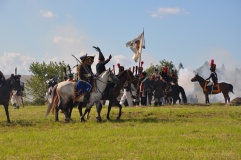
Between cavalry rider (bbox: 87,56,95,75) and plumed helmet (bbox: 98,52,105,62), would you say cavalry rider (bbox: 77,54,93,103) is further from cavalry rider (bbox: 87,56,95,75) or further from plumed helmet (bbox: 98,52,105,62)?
plumed helmet (bbox: 98,52,105,62)

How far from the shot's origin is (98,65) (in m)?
19.9

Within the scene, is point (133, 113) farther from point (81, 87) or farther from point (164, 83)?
point (164, 83)

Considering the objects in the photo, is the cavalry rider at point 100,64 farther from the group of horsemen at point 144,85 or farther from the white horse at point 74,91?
the white horse at point 74,91

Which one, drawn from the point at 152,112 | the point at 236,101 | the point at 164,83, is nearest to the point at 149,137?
the point at 152,112

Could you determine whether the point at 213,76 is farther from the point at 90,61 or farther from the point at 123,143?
the point at 123,143


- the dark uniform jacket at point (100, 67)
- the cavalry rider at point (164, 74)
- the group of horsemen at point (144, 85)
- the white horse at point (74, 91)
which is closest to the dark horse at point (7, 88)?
the group of horsemen at point (144, 85)

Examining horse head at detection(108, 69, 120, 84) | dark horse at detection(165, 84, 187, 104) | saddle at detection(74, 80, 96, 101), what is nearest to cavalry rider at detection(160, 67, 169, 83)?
dark horse at detection(165, 84, 187, 104)

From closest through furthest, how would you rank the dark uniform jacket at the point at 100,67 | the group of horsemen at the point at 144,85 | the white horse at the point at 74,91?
the white horse at the point at 74,91, the dark uniform jacket at the point at 100,67, the group of horsemen at the point at 144,85

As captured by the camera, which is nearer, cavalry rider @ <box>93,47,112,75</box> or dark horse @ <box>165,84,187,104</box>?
cavalry rider @ <box>93,47,112,75</box>

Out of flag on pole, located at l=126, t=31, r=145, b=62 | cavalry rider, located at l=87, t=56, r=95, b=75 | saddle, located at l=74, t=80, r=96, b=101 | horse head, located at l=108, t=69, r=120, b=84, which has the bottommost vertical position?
saddle, located at l=74, t=80, r=96, b=101

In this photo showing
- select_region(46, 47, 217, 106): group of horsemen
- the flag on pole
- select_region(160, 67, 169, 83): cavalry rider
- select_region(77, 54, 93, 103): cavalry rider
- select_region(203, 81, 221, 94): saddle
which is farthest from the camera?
select_region(203, 81, 221, 94): saddle

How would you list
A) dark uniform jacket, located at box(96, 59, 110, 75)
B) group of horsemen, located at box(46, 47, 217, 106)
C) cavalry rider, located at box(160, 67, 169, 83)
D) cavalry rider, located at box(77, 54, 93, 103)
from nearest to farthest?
1. cavalry rider, located at box(77, 54, 93, 103)
2. dark uniform jacket, located at box(96, 59, 110, 75)
3. group of horsemen, located at box(46, 47, 217, 106)
4. cavalry rider, located at box(160, 67, 169, 83)

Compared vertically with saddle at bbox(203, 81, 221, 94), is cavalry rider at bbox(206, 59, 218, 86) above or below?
above

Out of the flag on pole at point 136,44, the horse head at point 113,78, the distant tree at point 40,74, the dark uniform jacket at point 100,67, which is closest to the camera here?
the horse head at point 113,78
